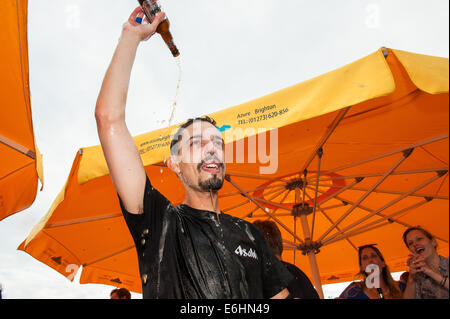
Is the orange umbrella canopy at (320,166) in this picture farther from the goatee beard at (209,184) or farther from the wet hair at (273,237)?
the goatee beard at (209,184)

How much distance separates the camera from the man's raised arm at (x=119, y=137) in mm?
1174

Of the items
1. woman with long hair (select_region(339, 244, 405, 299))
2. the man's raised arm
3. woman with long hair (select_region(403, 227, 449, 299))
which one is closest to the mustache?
the man's raised arm

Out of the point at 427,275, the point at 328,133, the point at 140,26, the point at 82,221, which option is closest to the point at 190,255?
the point at 140,26

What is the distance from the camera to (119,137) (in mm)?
1189

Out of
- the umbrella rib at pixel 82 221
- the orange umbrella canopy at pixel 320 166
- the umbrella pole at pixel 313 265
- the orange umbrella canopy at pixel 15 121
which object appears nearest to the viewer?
the orange umbrella canopy at pixel 15 121

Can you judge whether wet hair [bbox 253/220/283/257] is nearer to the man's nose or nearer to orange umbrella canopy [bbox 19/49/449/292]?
orange umbrella canopy [bbox 19/49/449/292]

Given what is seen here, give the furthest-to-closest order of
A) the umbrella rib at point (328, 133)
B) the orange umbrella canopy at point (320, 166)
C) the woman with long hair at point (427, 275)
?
the umbrella rib at point (328, 133)
the orange umbrella canopy at point (320, 166)
the woman with long hair at point (427, 275)

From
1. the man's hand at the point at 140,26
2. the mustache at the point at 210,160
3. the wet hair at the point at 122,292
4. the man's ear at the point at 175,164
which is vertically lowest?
the wet hair at the point at 122,292

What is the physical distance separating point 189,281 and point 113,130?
0.63 meters

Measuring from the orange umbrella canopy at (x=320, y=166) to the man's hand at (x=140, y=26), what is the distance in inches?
49.9

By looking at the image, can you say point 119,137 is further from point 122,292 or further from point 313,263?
point 122,292

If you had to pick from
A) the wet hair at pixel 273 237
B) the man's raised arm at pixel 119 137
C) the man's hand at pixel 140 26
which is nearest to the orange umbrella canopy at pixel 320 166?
the wet hair at pixel 273 237
